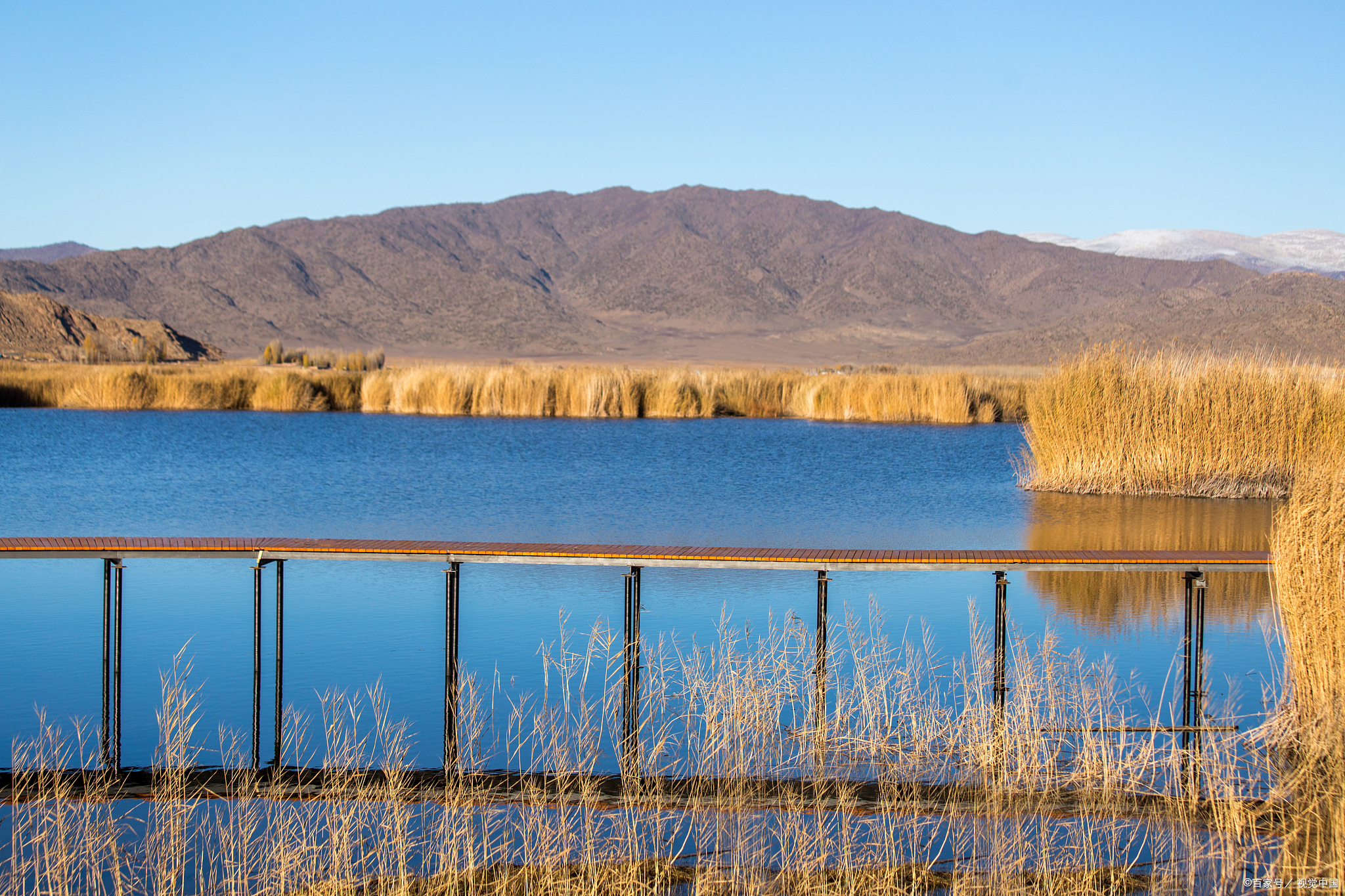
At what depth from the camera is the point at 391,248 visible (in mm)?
115625

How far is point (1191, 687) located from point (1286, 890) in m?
1.94

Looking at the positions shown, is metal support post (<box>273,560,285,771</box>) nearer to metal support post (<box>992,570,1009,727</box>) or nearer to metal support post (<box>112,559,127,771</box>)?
metal support post (<box>112,559,127,771</box>)

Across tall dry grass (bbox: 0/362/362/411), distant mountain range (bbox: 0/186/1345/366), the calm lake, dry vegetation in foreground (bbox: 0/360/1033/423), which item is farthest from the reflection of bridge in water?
distant mountain range (bbox: 0/186/1345/366)

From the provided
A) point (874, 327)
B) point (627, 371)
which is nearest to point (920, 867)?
point (627, 371)

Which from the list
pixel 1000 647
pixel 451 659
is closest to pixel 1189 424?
pixel 1000 647

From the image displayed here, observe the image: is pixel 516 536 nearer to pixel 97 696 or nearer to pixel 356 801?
pixel 97 696

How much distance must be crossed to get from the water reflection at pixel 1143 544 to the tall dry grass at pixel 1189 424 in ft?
1.04

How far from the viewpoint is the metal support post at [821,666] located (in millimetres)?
5574

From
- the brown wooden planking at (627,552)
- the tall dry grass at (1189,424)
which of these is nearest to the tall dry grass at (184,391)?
the tall dry grass at (1189,424)

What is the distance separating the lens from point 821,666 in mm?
5699

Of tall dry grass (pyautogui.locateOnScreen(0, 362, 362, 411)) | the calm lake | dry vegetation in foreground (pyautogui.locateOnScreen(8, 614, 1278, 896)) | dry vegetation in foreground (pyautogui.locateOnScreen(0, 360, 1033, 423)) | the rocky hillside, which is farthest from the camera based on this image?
the rocky hillside

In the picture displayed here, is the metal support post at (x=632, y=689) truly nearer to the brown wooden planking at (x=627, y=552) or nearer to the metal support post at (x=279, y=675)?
the brown wooden planking at (x=627, y=552)

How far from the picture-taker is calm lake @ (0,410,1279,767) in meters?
7.07

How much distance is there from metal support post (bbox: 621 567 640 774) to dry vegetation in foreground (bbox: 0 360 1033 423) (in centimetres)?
2347
